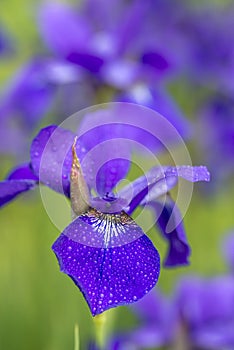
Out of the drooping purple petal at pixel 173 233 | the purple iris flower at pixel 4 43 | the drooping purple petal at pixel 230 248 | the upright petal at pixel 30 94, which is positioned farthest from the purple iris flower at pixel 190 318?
the purple iris flower at pixel 4 43

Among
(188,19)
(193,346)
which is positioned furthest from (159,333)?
(188,19)

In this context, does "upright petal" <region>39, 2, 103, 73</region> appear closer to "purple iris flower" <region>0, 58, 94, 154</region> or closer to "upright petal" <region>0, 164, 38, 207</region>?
"purple iris flower" <region>0, 58, 94, 154</region>

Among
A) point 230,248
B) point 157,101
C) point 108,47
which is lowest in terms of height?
point 230,248

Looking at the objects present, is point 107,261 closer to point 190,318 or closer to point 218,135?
point 190,318

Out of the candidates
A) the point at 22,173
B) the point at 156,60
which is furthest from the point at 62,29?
the point at 22,173

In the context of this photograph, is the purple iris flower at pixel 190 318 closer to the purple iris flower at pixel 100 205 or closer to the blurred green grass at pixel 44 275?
the blurred green grass at pixel 44 275

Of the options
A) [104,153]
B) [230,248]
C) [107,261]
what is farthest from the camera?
[230,248]
